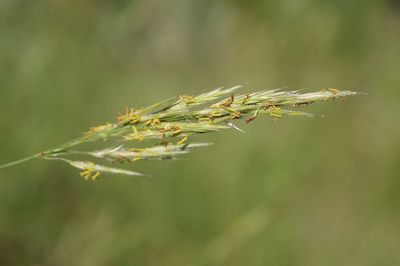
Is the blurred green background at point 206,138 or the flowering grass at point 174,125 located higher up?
the blurred green background at point 206,138

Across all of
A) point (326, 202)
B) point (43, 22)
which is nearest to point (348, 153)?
point (326, 202)

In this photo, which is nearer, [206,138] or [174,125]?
[174,125]

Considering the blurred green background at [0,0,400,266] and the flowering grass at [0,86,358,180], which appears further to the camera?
the blurred green background at [0,0,400,266]

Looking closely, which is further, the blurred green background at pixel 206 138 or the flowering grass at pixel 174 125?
the blurred green background at pixel 206 138

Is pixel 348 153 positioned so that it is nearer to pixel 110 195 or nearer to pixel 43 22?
pixel 110 195

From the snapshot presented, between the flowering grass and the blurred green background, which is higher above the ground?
the blurred green background

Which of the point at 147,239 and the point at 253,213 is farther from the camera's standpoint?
the point at 253,213

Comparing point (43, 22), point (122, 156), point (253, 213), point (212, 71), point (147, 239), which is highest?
point (212, 71)

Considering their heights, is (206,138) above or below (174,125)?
above
